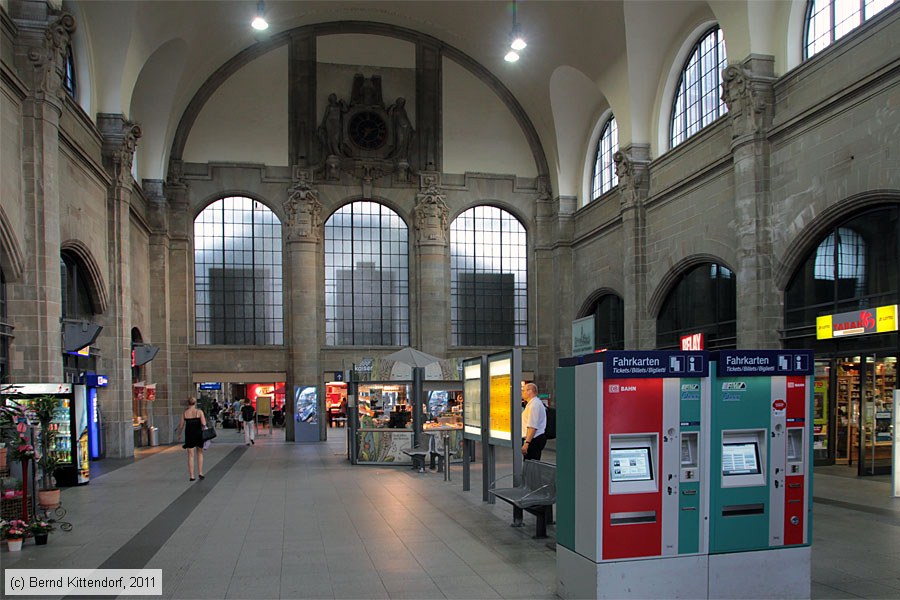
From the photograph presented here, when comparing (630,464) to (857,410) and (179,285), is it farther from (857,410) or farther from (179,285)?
(179,285)

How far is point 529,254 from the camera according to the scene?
33688 millimetres

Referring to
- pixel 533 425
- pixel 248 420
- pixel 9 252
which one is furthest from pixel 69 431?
pixel 248 420

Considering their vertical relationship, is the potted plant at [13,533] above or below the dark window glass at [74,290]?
below

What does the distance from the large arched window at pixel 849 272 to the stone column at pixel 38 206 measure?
16.2m

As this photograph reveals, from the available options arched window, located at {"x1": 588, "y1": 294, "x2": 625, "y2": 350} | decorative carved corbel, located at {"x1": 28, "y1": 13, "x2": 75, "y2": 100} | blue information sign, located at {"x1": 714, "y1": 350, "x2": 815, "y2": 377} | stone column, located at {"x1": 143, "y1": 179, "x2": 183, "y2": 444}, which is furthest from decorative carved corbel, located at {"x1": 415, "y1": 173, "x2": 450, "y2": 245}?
blue information sign, located at {"x1": 714, "y1": 350, "x2": 815, "y2": 377}

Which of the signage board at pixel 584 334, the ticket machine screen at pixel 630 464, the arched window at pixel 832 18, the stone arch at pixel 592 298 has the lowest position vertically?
the ticket machine screen at pixel 630 464

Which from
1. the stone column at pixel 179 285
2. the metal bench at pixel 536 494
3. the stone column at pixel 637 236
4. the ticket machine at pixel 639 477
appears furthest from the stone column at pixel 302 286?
the ticket machine at pixel 639 477

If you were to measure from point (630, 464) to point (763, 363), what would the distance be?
156 cm

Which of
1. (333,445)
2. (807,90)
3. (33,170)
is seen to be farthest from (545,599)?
(333,445)

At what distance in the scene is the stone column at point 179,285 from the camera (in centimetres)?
3053

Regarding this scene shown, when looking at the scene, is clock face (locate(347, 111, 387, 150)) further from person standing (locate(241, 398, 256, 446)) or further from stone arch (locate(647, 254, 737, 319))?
stone arch (locate(647, 254, 737, 319))

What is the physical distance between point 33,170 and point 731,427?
558 inches

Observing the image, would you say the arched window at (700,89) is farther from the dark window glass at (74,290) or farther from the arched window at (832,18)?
the dark window glass at (74,290)

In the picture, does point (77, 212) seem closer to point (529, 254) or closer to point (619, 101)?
point (619, 101)
